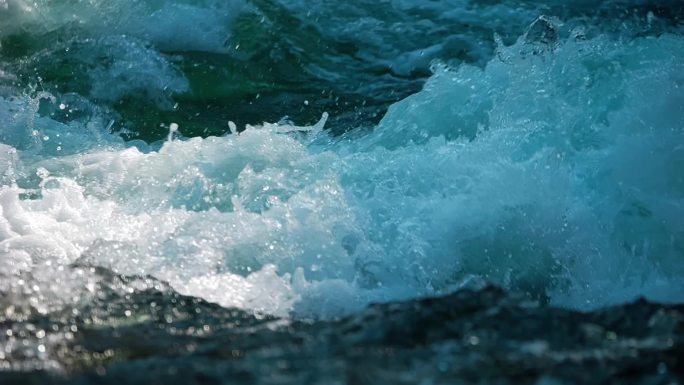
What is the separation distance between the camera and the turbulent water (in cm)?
368

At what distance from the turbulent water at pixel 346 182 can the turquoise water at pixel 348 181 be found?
1 centimetres

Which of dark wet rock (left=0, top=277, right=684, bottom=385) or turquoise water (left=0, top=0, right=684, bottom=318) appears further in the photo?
turquoise water (left=0, top=0, right=684, bottom=318)

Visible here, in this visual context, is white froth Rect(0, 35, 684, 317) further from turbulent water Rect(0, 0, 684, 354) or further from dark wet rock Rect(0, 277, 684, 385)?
dark wet rock Rect(0, 277, 684, 385)

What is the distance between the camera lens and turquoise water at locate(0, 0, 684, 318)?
3689 millimetres

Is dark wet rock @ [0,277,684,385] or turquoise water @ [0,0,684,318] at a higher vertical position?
dark wet rock @ [0,277,684,385]

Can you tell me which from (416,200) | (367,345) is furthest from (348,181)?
(367,345)

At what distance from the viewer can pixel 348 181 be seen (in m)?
4.46

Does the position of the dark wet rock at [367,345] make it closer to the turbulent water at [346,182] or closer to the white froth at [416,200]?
the turbulent water at [346,182]

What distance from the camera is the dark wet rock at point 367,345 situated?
2.24m

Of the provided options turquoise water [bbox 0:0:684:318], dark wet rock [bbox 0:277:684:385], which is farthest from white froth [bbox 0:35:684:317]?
dark wet rock [bbox 0:277:684:385]

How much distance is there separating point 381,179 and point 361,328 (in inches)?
73.7

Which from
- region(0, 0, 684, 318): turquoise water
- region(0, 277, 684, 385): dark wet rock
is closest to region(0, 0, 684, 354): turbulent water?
region(0, 0, 684, 318): turquoise water

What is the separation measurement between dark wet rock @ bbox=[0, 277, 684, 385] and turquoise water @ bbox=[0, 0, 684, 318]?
325 mm

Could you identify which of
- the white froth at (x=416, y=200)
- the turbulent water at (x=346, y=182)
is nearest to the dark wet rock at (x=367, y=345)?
the turbulent water at (x=346, y=182)
